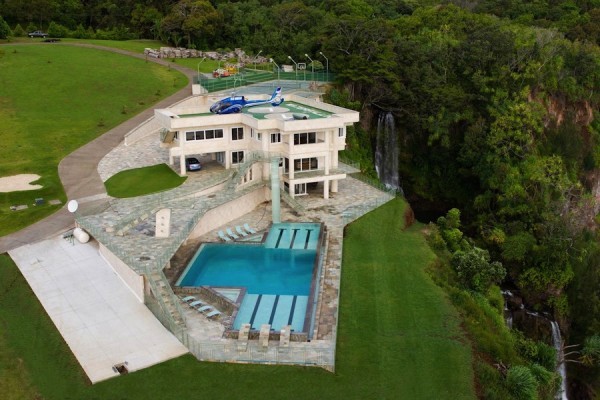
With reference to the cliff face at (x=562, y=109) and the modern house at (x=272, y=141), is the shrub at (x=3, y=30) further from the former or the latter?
the cliff face at (x=562, y=109)

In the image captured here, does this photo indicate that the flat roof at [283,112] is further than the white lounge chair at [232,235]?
Yes

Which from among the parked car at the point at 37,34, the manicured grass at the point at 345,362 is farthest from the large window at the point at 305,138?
the parked car at the point at 37,34

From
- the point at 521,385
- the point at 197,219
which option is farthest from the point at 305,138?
the point at 521,385

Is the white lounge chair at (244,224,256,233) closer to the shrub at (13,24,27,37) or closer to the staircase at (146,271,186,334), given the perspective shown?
the staircase at (146,271,186,334)

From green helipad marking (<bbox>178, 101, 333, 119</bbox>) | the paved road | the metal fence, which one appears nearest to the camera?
the paved road

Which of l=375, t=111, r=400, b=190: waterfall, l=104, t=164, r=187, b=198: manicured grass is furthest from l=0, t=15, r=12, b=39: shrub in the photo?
l=375, t=111, r=400, b=190: waterfall

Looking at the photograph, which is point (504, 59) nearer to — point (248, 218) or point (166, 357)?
point (248, 218)
